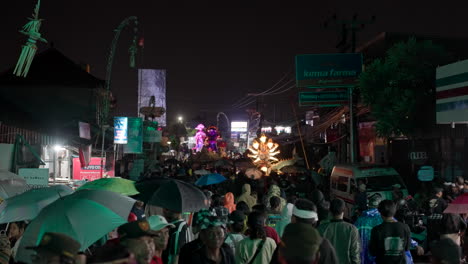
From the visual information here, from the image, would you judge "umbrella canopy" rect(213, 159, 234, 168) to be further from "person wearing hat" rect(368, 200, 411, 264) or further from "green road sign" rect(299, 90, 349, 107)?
"person wearing hat" rect(368, 200, 411, 264)

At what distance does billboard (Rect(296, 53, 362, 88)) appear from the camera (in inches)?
859

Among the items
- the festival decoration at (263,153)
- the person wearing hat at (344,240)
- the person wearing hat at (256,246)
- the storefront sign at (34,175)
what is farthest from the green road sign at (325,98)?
the person wearing hat at (256,246)

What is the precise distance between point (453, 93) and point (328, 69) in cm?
939

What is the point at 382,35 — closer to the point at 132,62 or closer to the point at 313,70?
the point at 313,70

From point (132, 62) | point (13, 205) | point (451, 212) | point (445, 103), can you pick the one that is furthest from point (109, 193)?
point (132, 62)

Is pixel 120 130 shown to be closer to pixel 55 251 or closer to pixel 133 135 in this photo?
pixel 133 135

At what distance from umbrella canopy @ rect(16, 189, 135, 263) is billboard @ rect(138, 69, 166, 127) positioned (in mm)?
42591

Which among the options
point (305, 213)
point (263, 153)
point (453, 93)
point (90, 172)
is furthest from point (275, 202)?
point (263, 153)

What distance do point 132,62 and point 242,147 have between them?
201ft

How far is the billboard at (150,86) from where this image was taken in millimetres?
47594

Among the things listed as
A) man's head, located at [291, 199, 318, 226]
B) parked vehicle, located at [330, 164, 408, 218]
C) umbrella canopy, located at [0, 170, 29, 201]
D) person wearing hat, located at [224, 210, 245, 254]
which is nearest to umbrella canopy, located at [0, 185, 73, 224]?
umbrella canopy, located at [0, 170, 29, 201]

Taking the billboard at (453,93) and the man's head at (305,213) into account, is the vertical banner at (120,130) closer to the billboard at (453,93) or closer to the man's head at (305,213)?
the billboard at (453,93)

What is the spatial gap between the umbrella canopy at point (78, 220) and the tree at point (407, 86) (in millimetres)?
13610

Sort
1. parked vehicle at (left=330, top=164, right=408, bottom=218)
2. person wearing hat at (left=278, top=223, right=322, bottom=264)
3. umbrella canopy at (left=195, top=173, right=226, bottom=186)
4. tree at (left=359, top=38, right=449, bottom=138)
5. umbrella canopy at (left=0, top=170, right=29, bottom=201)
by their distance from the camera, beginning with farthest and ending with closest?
tree at (left=359, top=38, right=449, bottom=138) → umbrella canopy at (left=195, top=173, right=226, bottom=186) → parked vehicle at (left=330, top=164, right=408, bottom=218) → umbrella canopy at (left=0, top=170, right=29, bottom=201) → person wearing hat at (left=278, top=223, right=322, bottom=264)
